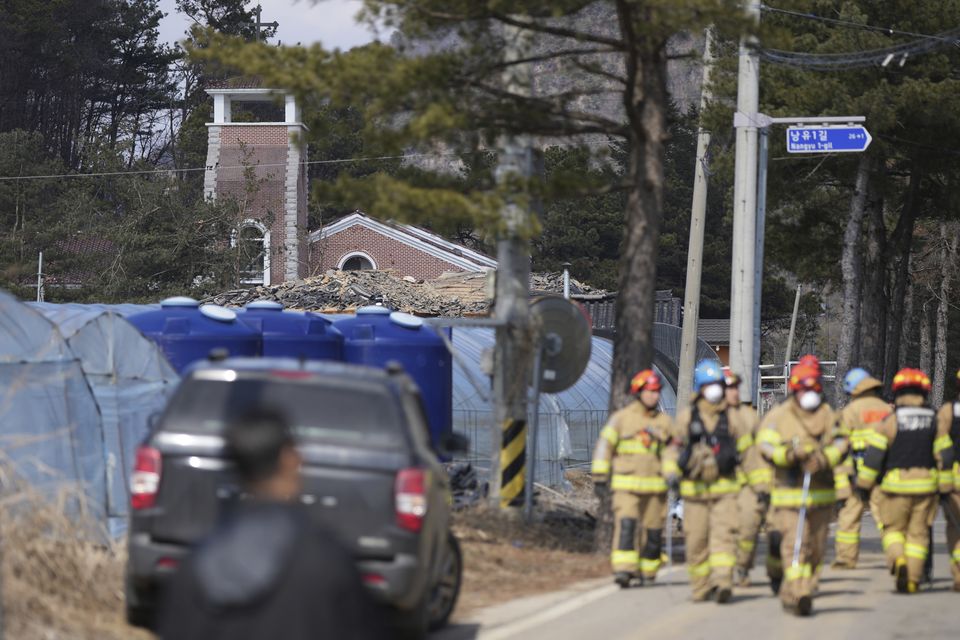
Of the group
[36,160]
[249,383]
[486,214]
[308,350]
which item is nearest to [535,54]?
[486,214]

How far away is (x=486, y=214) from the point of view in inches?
578

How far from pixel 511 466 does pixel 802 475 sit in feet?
16.7

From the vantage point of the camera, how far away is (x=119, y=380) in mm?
16562

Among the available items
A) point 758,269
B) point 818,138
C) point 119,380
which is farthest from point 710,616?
point 818,138

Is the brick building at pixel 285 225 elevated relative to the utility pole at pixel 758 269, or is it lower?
elevated

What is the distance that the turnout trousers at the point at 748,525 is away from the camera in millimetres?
13672

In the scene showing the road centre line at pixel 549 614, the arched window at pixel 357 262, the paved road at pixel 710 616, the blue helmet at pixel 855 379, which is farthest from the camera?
the arched window at pixel 357 262

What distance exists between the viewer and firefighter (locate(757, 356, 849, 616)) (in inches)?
458

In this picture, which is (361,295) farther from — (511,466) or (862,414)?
(862,414)

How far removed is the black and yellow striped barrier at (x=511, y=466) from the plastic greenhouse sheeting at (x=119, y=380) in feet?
12.3

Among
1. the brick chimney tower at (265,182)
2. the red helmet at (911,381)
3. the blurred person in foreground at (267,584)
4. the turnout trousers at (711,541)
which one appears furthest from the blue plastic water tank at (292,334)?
the brick chimney tower at (265,182)

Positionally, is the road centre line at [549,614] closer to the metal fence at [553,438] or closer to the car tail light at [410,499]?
the car tail light at [410,499]

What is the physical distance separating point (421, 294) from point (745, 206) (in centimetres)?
3106

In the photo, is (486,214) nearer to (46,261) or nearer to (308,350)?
(308,350)
